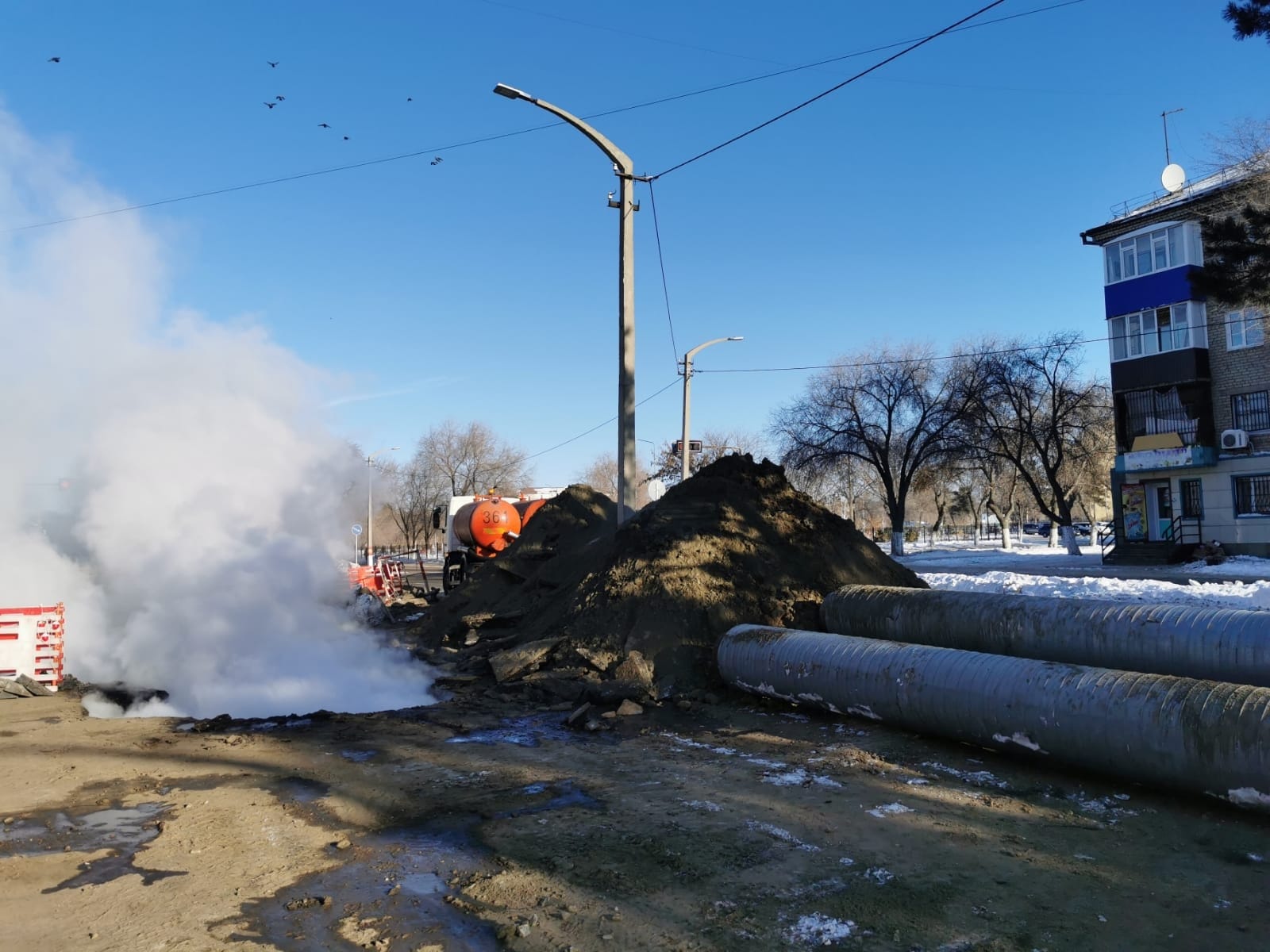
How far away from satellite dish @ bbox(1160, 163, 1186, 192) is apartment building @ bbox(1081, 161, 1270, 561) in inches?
1.7

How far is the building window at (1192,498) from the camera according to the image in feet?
101

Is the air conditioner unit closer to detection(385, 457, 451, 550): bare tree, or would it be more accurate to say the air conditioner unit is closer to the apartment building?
the apartment building

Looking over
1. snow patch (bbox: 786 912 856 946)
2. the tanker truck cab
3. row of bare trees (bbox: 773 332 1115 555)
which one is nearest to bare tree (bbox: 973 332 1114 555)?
row of bare trees (bbox: 773 332 1115 555)

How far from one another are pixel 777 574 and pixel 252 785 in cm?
690

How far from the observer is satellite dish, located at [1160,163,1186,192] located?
3394cm

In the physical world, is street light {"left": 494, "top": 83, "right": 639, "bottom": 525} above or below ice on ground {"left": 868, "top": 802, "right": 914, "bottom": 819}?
above

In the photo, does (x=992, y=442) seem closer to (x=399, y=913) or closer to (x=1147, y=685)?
(x=1147, y=685)

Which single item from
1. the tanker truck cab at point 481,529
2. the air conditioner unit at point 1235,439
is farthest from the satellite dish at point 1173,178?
the tanker truck cab at point 481,529

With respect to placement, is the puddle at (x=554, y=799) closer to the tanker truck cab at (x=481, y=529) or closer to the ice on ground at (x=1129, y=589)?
the ice on ground at (x=1129, y=589)

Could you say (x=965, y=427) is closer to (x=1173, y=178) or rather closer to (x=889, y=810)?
(x=1173, y=178)

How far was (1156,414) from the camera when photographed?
32.5 meters

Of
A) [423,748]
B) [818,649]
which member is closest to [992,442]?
[818,649]

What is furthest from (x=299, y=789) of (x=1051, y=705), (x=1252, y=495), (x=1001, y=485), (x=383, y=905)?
(x=1001, y=485)

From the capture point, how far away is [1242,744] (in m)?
5.21
